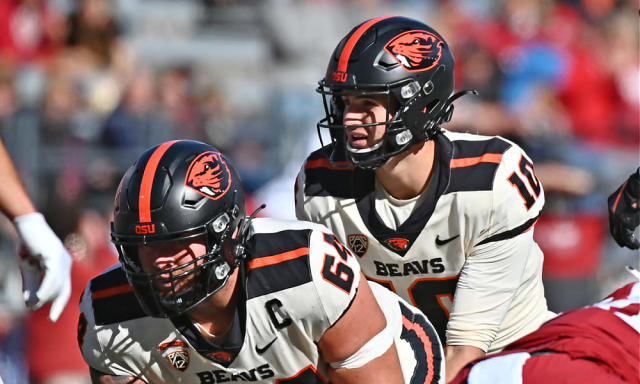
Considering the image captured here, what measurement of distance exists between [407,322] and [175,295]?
97cm

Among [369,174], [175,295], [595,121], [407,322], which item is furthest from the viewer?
[595,121]

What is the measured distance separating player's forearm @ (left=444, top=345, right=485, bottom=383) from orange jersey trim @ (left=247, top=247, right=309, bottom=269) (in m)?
0.89

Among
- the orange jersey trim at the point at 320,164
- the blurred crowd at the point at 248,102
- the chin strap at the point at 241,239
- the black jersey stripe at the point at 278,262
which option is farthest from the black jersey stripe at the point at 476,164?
the blurred crowd at the point at 248,102

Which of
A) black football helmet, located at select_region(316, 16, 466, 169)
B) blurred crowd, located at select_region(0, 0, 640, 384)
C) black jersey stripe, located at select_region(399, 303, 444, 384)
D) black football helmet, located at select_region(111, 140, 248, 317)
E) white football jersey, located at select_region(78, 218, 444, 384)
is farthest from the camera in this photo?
blurred crowd, located at select_region(0, 0, 640, 384)

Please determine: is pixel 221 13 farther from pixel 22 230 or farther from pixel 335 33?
pixel 22 230

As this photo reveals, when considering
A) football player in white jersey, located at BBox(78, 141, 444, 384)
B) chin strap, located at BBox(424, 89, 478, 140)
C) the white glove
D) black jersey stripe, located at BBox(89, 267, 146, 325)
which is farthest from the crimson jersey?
the white glove

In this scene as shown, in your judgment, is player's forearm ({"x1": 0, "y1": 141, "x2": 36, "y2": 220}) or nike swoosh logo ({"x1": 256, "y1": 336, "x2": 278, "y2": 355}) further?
player's forearm ({"x1": 0, "y1": 141, "x2": 36, "y2": 220})

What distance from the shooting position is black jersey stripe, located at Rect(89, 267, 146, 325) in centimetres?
375

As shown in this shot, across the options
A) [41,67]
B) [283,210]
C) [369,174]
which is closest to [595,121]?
[283,210]

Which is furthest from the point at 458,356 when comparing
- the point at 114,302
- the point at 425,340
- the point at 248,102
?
the point at 248,102

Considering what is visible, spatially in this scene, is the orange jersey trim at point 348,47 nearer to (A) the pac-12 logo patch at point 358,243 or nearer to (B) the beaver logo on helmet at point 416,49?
(B) the beaver logo on helmet at point 416,49

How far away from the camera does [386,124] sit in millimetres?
4164

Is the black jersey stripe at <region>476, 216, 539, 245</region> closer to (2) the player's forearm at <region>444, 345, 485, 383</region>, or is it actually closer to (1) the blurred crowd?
(2) the player's forearm at <region>444, 345, 485, 383</region>

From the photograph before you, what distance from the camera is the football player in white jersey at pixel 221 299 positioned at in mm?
3535
